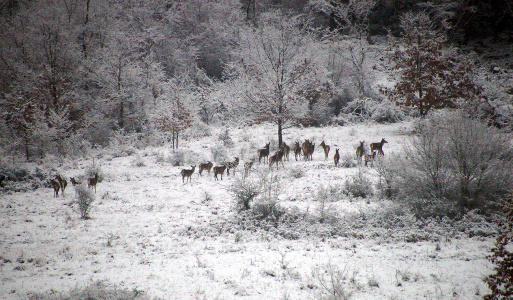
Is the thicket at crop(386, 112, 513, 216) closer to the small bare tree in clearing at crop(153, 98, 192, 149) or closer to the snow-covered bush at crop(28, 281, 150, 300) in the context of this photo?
the snow-covered bush at crop(28, 281, 150, 300)

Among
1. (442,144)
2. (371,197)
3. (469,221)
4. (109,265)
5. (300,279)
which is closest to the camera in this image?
(300,279)

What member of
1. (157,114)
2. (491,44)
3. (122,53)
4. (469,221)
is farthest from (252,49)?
(491,44)

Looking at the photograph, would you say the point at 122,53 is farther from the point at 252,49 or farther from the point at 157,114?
the point at 252,49

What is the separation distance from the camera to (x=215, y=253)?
19.7ft

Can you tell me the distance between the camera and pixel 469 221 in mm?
6508

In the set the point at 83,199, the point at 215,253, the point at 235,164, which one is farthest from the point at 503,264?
the point at 235,164

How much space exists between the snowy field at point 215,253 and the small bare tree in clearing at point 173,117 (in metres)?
10.9

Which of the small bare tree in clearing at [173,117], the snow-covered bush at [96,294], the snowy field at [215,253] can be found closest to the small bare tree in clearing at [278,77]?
the small bare tree in clearing at [173,117]

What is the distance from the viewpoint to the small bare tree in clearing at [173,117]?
20609mm

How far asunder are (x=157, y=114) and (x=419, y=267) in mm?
20893

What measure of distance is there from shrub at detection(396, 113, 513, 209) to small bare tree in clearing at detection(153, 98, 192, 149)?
1611 cm

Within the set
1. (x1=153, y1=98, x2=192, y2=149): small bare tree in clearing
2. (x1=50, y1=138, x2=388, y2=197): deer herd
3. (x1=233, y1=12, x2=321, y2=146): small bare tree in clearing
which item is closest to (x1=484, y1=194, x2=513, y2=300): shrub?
(x1=50, y1=138, x2=388, y2=197): deer herd

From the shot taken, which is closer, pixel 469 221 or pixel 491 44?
pixel 469 221

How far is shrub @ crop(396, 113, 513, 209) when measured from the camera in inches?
269
